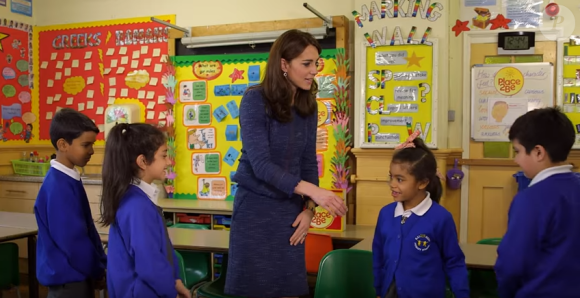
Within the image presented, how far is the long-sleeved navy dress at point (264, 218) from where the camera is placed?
5.69 feet

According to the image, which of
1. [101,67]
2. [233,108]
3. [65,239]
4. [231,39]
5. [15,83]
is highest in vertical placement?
[231,39]

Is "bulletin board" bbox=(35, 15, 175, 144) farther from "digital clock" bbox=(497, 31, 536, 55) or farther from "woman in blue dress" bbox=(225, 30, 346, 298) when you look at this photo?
"woman in blue dress" bbox=(225, 30, 346, 298)

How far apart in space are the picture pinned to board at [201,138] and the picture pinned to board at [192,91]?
0.28 m

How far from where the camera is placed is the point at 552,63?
4.21 m

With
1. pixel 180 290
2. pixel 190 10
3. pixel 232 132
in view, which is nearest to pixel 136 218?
pixel 180 290

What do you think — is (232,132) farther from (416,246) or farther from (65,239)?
(416,246)

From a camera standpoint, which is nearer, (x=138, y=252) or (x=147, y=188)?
(x=138, y=252)

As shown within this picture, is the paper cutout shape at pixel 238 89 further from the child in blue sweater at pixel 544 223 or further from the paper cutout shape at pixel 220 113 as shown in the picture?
the child in blue sweater at pixel 544 223

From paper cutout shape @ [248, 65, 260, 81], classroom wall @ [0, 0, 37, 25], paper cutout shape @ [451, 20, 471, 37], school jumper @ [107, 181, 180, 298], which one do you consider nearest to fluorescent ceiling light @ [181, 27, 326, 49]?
paper cutout shape @ [248, 65, 260, 81]

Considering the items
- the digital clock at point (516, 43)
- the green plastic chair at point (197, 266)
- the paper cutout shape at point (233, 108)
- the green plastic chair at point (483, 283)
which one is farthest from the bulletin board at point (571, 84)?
the green plastic chair at point (197, 266)

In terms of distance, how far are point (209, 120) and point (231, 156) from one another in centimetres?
39

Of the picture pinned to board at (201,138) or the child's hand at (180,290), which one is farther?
the picture pinned to board at (201,138)

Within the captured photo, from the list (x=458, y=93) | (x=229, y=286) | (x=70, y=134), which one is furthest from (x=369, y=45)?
(x=229, y=286)

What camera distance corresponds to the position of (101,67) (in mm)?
5512
